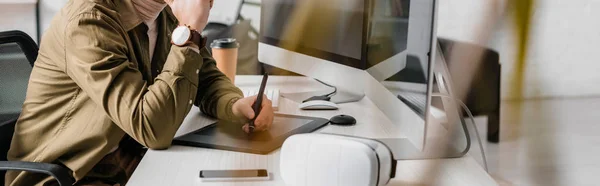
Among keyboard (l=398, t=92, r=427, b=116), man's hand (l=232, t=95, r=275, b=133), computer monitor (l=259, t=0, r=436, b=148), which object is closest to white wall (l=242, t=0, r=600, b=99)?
computer monitor (l=259, t=0, r=436, b=148)

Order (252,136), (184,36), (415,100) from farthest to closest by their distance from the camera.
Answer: (184,36) → (252,136) → (415,100)

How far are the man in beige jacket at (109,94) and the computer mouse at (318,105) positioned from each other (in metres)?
0.13

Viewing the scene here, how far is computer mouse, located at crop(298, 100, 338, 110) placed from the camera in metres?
1.22

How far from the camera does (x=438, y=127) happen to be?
0.25 m

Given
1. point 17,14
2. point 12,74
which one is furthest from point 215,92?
point 17,14

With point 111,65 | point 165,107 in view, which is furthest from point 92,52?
point 165,107

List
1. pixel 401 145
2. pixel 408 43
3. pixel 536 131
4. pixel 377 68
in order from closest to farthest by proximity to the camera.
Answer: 1. pixel 536 131
2. pixel 408 43
3. pixel 377 68
4. pixel 401 145

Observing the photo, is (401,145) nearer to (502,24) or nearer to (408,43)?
(408,43)

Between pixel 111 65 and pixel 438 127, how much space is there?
2.83ft

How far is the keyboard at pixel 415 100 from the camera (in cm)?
56

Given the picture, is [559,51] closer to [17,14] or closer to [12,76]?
[12,76]

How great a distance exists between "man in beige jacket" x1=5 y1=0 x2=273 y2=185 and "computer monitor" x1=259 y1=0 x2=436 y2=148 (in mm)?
243

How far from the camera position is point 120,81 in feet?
3.42

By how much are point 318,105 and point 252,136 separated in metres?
0.27
